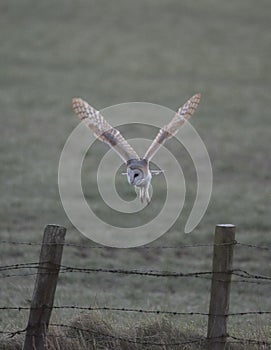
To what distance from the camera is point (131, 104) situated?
2416 centimetres

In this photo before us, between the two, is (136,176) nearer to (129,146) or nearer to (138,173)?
(138,173)

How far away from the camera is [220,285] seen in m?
6.54

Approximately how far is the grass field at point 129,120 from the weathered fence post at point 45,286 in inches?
25.0

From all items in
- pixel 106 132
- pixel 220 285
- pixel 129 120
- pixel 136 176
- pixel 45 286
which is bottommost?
pixel 45 286

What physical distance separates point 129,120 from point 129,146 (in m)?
14.4

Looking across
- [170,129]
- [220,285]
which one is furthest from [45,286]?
[170,129]

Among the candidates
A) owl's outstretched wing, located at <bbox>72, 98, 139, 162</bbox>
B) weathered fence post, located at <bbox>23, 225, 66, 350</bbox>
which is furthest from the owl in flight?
weathered fence post, located at <bbox>23, 225, 66, 350</bbox>

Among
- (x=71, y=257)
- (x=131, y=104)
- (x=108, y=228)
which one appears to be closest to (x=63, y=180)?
(x=108, y=228)

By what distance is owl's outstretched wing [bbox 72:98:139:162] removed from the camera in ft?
25.4

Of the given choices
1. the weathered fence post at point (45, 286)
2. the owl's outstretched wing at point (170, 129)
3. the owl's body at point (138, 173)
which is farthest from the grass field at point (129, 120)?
the owl's outstretched wing at point (170, 129)

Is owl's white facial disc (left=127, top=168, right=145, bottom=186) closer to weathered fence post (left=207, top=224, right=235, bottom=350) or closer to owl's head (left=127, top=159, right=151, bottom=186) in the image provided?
owl's head (left=127, top=159, right=151, bottom=186)

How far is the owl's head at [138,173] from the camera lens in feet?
24.3

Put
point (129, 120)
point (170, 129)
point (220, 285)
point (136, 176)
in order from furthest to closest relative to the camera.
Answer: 1. point (129, 120)
2. point (170, 129)
3. point (136, 176)
4. point (220, 285)

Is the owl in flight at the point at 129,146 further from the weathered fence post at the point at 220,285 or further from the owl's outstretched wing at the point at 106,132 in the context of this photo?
the weathered fence post at the point at 220,285
